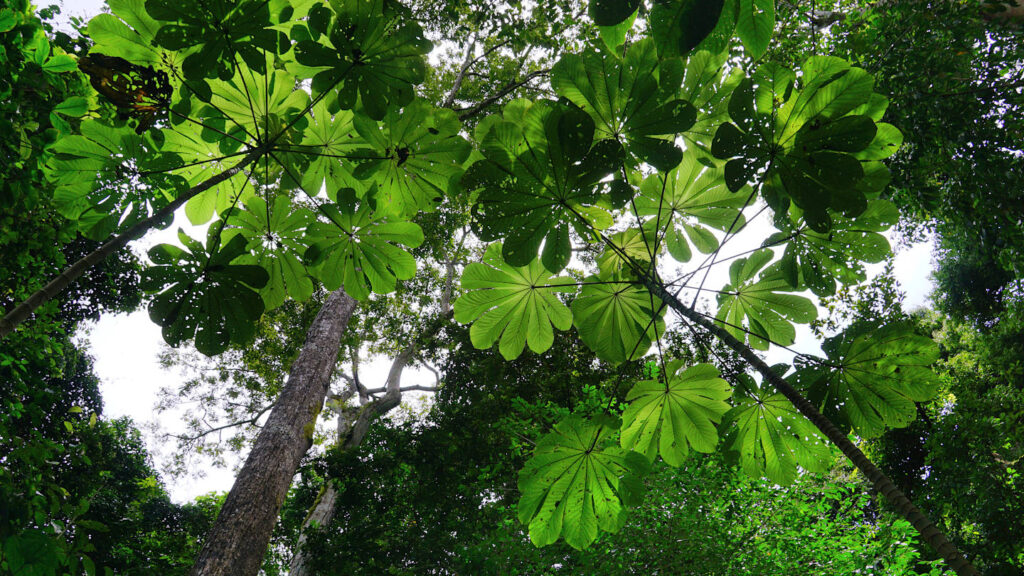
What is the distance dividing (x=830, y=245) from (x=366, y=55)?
4.05 feet

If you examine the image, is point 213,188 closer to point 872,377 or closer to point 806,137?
point 806,137

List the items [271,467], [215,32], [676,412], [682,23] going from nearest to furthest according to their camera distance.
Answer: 1. [682,23]
2. [215,32]
3. [676,412]
4. [271,467]

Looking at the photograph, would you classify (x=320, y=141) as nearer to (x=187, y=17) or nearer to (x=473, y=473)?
(x=187, y=17)

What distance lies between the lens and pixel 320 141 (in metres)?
1.42

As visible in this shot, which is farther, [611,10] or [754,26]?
[754,26]

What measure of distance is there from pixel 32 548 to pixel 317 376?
10.8ft

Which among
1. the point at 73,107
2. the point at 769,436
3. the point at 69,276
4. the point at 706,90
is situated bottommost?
the point at 69,276

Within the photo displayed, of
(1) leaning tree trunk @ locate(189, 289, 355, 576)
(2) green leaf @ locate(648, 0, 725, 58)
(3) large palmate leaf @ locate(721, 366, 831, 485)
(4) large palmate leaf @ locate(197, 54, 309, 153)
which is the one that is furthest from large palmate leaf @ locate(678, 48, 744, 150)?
(1) leaning tree trunk @ locate(189, 289, 355, 576)

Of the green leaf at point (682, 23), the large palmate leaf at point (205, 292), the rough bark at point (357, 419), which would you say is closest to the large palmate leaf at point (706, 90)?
the green leaf at point (682, 23)

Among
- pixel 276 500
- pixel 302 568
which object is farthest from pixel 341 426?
pixel 276 500

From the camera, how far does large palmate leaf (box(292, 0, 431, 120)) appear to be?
102cm

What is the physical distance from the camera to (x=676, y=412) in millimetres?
1275

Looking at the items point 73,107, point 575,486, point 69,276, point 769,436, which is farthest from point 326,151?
point 769,436

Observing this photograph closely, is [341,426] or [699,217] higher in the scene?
[341,426]
